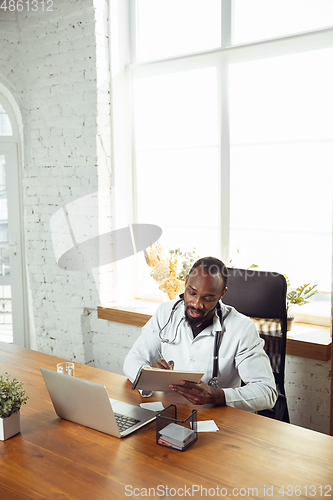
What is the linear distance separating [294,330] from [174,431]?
4.69 feet

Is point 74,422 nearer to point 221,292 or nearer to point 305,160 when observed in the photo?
point 221,292

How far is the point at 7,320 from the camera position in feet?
12.4

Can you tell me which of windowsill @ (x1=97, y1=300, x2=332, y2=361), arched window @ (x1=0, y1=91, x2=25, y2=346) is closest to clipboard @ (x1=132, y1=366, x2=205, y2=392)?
windowsill @ (x1=97, y1=300, x2=332, y2=361)

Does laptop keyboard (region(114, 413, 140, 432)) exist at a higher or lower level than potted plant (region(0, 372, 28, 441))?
lower

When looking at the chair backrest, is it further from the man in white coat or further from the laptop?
the laptop

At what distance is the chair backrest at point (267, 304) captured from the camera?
1.86 m

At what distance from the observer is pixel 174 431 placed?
1.25 metres

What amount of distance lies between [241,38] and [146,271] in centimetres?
168

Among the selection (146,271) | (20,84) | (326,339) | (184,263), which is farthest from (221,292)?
(20,84)

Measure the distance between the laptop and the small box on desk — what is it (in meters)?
0.10

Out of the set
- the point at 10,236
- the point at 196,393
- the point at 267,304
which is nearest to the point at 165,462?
the point at 196,393

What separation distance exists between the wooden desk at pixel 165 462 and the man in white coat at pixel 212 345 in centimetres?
20

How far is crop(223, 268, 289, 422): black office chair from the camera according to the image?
1.86 m
